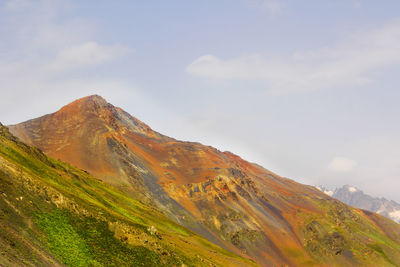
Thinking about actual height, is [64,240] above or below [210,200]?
below

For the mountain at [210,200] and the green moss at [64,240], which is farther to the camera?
the mountain at [210,200]

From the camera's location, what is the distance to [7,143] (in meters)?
53.9

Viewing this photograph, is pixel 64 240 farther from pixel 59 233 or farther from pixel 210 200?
pixel 210 200

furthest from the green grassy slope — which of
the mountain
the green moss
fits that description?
the mountain

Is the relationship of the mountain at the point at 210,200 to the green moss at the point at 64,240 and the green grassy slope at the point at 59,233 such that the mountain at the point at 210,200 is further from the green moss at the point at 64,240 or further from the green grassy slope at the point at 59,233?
the green moss at the point at 64,240

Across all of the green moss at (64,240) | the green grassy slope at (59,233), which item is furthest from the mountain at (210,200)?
the green moss at (64,240)

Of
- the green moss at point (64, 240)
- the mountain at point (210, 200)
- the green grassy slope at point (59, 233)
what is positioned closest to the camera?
the green grassy slope at point (59, 233)

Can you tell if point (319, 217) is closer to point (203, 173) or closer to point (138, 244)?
point (203, 173)

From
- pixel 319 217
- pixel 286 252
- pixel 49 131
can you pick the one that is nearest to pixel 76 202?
pixel 286 252

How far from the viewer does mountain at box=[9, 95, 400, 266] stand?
142 metres

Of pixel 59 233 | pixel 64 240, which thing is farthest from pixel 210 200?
pixel 64 240

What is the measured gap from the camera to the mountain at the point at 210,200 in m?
142

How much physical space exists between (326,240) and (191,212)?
69727mm

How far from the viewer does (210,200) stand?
164 m
